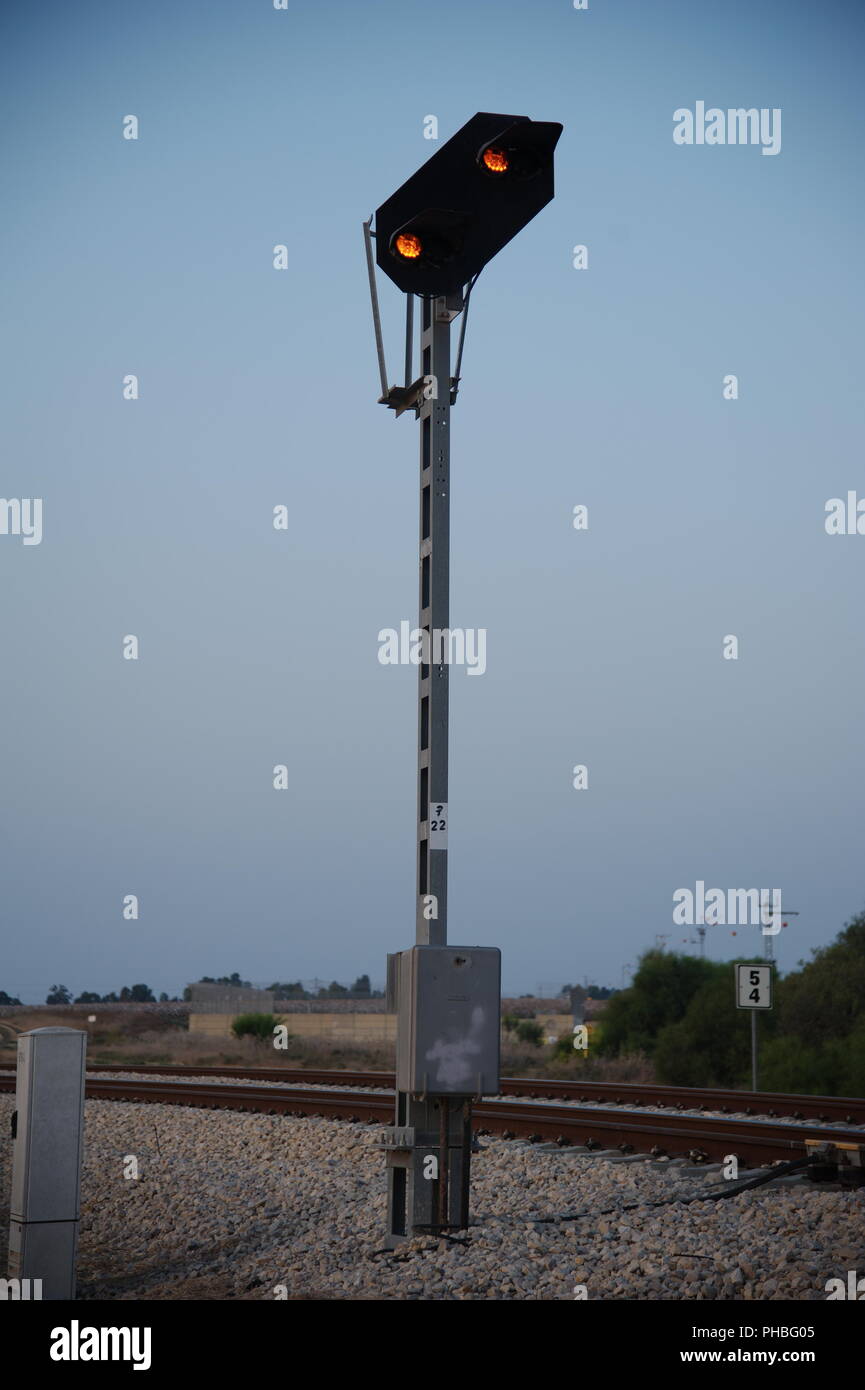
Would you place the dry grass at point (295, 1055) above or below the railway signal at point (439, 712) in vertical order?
below

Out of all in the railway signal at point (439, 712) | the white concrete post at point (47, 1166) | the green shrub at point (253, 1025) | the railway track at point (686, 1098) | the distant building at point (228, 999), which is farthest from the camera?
the distant building at point (228, 999)

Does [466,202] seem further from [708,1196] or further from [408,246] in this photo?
[708,1196]

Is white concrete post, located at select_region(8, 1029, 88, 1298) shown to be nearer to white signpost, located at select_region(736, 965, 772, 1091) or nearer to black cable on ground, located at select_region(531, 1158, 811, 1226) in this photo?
black cable on ground, located at select_region(531, 1158, 811, 1226)

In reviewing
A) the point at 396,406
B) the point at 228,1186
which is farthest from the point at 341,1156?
the point at 396,406

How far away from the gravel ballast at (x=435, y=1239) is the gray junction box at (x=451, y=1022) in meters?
1.06

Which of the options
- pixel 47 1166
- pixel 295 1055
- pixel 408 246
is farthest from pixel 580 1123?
pixel 295 1055

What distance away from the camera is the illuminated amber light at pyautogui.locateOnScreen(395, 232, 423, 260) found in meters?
8.70

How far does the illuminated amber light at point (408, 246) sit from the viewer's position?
8703 millimetres

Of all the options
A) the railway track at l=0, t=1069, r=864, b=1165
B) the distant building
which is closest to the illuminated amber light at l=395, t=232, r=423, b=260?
the railway track at l=0, t=1069, r=864, b=1165

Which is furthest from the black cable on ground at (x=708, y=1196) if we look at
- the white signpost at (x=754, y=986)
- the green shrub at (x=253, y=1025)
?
the green shrub at (x=253, y=1025)

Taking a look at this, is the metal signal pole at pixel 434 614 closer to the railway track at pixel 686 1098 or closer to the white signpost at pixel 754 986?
the railway track at pixel 686 1098

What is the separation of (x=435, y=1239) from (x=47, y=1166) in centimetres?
241
